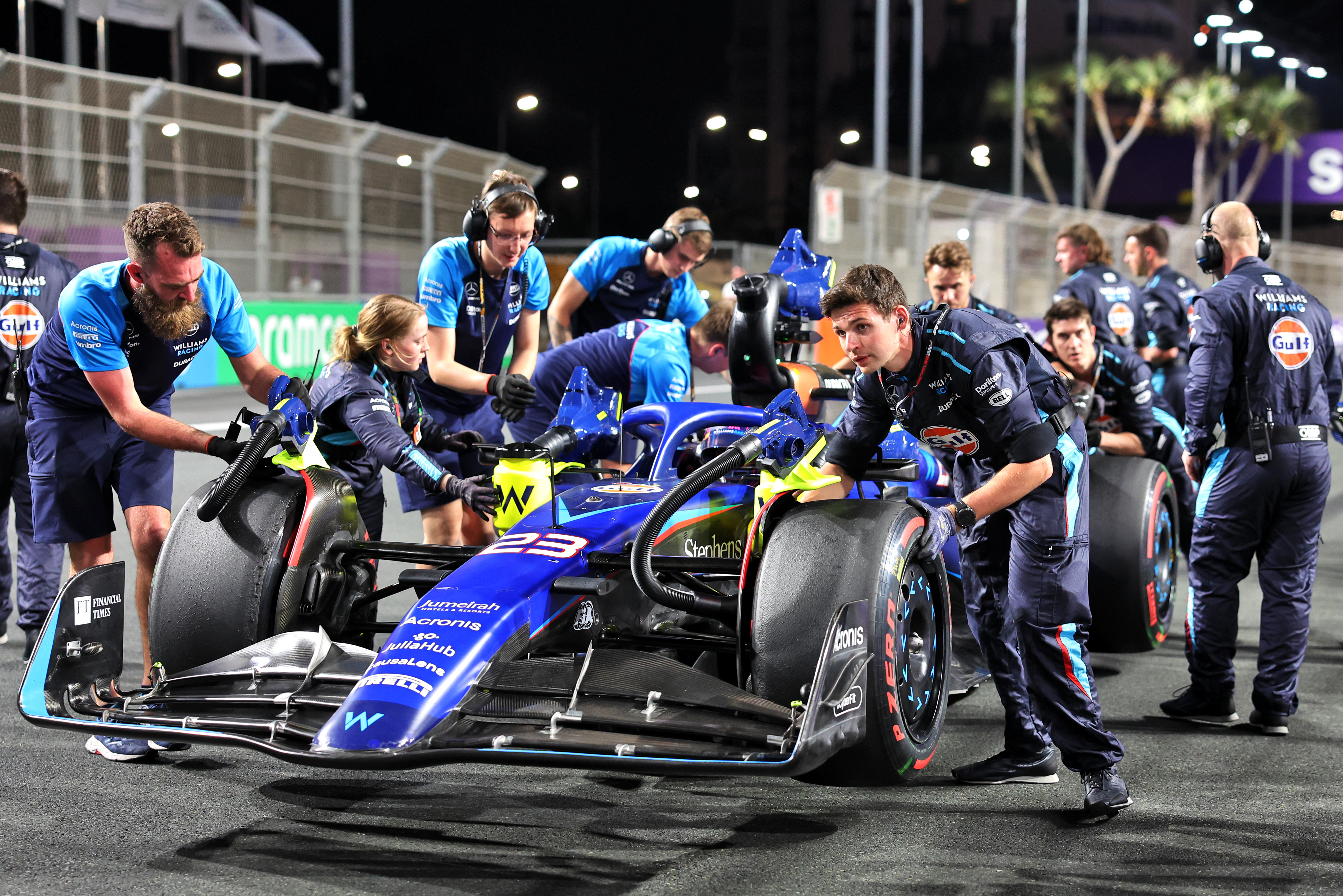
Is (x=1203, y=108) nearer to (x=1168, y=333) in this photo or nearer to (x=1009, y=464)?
(x=1168, y=333)

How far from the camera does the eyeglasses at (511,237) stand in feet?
18.1

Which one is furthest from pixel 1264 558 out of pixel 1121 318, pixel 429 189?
pixel 429 189

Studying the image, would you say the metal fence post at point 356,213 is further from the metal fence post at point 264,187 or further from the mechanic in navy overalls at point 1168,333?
the mechanic in navy overalls at point 1168,333

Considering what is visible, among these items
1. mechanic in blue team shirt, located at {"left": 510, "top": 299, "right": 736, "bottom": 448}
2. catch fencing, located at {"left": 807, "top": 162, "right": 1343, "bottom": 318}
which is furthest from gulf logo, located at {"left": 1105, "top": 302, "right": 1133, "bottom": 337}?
catch fencing, located at {"left": 807, "top": 162, "right": 1343, "bottom": 318}

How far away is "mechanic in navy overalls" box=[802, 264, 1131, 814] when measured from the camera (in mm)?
3609

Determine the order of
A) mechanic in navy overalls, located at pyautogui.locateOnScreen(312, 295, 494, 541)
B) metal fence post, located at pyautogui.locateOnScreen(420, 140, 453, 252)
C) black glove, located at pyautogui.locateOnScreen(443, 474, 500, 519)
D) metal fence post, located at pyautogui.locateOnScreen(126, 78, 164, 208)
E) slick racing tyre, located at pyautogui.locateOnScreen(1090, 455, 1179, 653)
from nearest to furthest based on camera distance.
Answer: black glove, located at pyautogui.locateOnScreen(443, 474, 500, 519), mechanic in navy overalls, located at pyautogui.locateOnScreen(312, 295, 494, 541), slick racing tyre, located at pyautogui.locateOnScreen(1090, 455, 1179, 653), metal fence post, located at pyautogui.locateOnScreen(126, 78, 164, 208), metal fence post, located at pyautogui.locateOnScreen(420, 140, 453, 252)

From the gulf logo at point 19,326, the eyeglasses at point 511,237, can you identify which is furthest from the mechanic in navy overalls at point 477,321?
the gulf logo at point 19,326

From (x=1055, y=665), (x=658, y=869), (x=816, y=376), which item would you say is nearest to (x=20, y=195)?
(x=816, y=376)

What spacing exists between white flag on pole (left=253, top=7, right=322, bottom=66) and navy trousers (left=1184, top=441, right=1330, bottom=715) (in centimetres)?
3229

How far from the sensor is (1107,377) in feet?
20.0

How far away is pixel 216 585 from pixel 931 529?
199cm

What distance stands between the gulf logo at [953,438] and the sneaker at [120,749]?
2474 millimetres

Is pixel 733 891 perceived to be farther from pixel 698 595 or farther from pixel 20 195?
pixel 20 195

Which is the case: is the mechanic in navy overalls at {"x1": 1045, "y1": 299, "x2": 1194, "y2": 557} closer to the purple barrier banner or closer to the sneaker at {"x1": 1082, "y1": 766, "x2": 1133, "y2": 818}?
the sneaker at {"x1": 1082, "y1": 766, "x2": 1133, "y2": 818}
